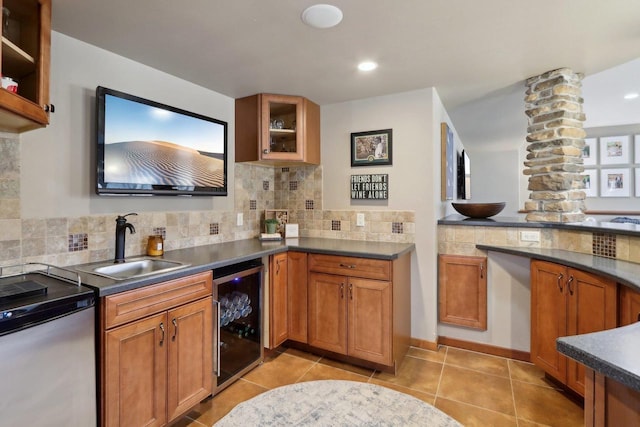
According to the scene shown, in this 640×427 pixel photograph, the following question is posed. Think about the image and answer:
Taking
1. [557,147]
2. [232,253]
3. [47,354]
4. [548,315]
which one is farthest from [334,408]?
[557,147]

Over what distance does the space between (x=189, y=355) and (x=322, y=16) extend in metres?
1.97

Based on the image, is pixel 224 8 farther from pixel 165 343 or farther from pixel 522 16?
pixel 165 343

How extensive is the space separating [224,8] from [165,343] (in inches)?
68.3

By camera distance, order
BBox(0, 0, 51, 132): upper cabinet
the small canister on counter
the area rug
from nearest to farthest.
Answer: BBox(0, 0, 51, 132): upper cabinet
the area rug
the small canister on counter

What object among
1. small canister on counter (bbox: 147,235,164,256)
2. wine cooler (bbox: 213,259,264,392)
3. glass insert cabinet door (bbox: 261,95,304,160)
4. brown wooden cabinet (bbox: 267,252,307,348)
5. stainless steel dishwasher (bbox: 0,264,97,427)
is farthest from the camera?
glass insert cabinet door (bbox: 261,95,304,160)

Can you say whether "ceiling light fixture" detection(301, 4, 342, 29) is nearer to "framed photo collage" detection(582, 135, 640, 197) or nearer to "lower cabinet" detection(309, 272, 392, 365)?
"lower cabinet" detection(309, 272, 392, 365)

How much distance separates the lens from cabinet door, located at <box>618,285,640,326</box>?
5.04 ft

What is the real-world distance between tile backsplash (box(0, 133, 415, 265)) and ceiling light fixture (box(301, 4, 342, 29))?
159cm

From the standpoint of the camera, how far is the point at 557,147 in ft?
8.02

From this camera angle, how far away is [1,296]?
46.8 inches

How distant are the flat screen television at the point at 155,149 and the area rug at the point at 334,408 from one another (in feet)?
4.98

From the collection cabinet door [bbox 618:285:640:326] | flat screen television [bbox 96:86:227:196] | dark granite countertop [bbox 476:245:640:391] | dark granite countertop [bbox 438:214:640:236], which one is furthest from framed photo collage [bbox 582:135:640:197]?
flat screen television [bbox 96:86:227:196]

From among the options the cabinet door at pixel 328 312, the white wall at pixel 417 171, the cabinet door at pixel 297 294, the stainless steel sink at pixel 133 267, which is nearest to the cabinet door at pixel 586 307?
the white wall at pixel 417 171

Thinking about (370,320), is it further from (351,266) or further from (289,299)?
(289,299)
